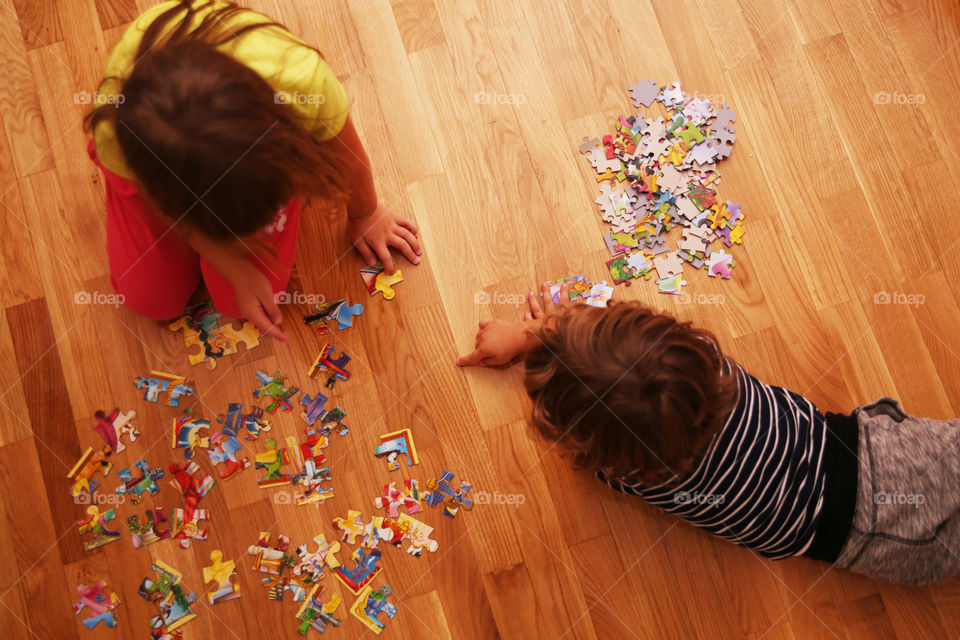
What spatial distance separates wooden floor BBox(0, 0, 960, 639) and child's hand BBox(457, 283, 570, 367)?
0.15ft

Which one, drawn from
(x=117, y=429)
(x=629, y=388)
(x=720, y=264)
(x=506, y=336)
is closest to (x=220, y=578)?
(x=117, y=429)

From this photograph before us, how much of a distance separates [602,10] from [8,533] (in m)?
2.08

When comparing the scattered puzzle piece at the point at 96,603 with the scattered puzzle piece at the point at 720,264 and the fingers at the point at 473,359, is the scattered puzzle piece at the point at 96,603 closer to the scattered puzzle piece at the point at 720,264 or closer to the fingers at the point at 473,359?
the fingers at the point at 473,359

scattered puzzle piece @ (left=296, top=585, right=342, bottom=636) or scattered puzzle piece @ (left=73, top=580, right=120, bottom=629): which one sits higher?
scattered puzzle piece @ (left=73, top=580, right=120, bottom=629)

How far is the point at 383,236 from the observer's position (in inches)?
65.1

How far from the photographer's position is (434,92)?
5.71 feet

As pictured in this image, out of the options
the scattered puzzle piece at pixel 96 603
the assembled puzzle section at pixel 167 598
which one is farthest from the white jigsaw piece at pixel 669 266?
the scattered puzzle piece at pixel 96 603

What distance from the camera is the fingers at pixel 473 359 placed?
162 cm

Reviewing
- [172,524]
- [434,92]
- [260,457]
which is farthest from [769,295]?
[172,524]

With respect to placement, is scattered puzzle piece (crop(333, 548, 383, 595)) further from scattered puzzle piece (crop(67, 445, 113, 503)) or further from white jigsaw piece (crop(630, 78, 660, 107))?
white jigsaw piece (crop(630, 78, 660, 107))

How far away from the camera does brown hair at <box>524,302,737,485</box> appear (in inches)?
45.4

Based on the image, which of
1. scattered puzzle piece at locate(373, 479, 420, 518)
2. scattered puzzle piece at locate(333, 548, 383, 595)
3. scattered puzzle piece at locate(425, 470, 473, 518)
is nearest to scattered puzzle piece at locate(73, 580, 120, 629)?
scattered puzzle piece at locate(333, 548, 383, 595)

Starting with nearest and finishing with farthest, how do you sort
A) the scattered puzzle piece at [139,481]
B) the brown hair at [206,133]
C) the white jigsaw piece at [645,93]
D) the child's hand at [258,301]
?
the brown hair at [206,133], the child's hand at [258,301], the scattered puzzle piece at [139,481], the white jigsaw piece at [645,93]

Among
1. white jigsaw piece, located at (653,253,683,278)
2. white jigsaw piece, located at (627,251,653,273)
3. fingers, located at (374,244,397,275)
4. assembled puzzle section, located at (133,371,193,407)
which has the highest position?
fingers, located at (374,244,397,275)
